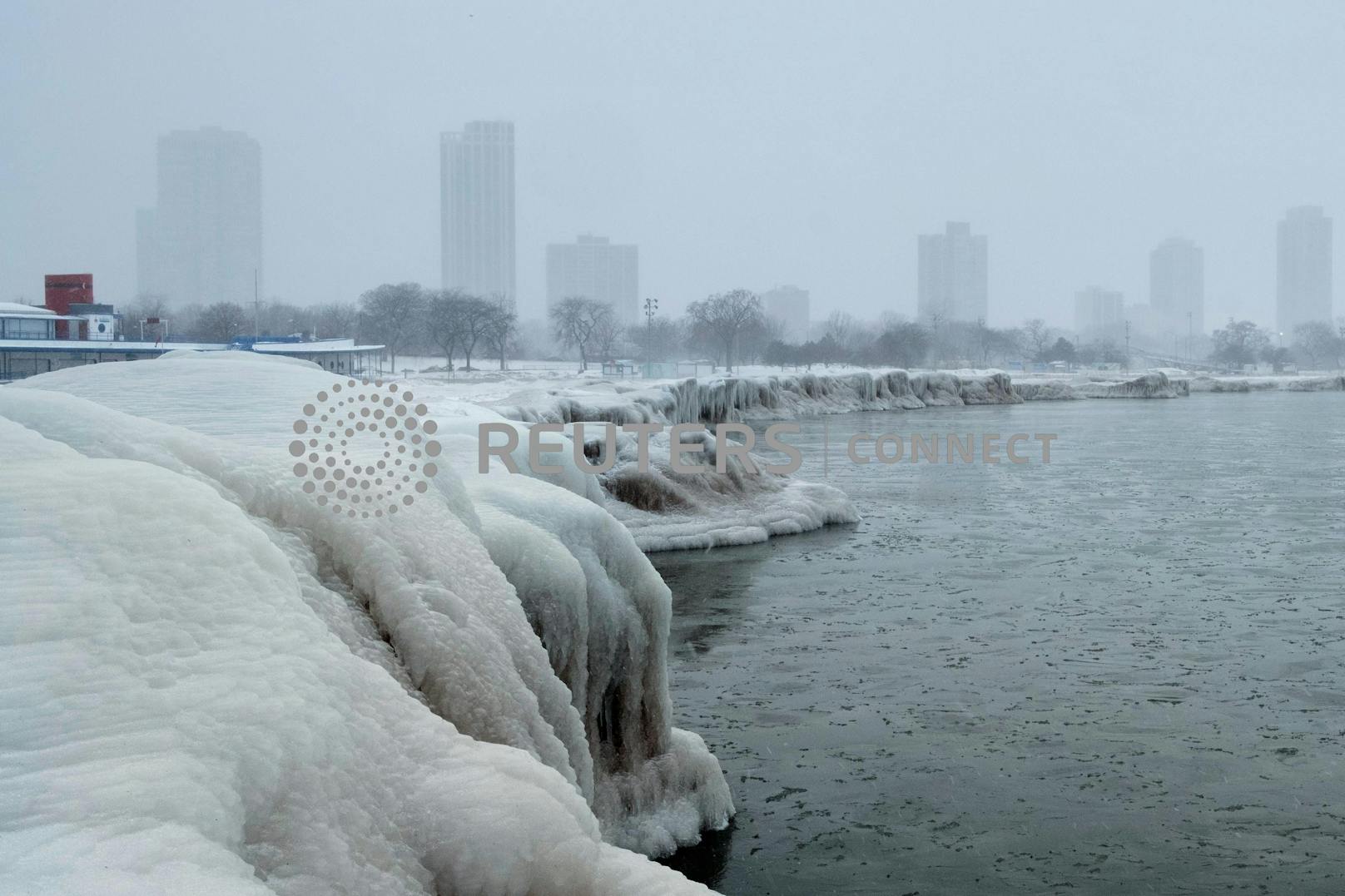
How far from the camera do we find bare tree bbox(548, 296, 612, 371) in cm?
9706

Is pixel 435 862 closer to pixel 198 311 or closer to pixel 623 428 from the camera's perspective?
pixel 623 428

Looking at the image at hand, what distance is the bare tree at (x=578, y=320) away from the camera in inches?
3821

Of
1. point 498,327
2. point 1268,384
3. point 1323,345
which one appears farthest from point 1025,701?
point 1323,345

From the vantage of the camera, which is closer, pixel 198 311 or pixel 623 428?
pixel 623 428

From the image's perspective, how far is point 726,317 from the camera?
350ft

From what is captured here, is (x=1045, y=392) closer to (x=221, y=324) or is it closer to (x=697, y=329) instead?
(x=697, y=329)

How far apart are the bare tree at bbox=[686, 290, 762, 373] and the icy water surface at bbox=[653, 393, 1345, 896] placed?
85.9m

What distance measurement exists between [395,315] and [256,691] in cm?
8059

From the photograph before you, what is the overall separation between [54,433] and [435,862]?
7.03 feet

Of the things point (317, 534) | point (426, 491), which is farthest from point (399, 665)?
point (426, 491)

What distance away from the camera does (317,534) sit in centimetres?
441

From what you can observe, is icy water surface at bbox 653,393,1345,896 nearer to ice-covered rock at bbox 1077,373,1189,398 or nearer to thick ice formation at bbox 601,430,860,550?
thick ice formation at bbox 601,430,860,550

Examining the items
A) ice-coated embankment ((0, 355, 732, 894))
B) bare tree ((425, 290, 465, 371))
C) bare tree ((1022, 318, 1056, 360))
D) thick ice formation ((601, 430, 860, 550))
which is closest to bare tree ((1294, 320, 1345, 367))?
bare tree ((1022, 318, 1056, 360))

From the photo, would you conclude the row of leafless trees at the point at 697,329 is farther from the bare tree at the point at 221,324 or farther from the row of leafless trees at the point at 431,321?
the bare tree at the point at 221,324
